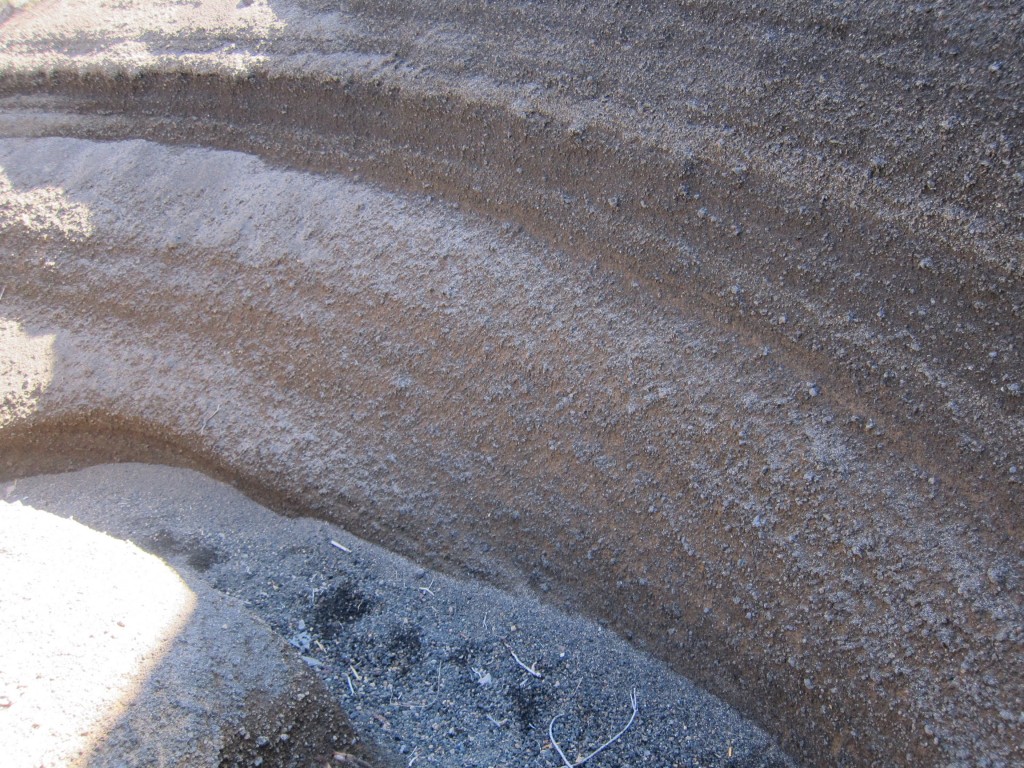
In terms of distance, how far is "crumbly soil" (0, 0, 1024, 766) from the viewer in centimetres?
212

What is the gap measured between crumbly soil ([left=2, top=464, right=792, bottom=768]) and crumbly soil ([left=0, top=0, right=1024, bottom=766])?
116 millimetres

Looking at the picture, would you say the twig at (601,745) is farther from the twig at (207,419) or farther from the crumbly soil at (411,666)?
the twig at (207,419)

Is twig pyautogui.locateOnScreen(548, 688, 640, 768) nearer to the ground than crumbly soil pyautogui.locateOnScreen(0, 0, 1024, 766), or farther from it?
nearer to the ground

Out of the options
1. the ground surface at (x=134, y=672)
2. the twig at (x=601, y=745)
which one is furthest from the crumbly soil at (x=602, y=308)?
the ground surface at (x=134, y=672)

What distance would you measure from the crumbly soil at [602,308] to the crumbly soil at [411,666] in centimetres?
12

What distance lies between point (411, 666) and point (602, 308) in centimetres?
141

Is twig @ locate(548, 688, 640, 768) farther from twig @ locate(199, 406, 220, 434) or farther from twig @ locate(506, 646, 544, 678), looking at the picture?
twig @ locate(199, 406, 220, 434)

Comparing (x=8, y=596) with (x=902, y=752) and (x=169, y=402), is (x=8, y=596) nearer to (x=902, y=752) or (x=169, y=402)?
(x=169, y=402)

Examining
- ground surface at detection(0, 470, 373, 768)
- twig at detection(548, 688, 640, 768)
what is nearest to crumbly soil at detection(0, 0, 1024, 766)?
twig at detection(548, 688, 640, 768)

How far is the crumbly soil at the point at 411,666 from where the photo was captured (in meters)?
2.06

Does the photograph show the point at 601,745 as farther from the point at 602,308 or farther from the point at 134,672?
the point at 602,308

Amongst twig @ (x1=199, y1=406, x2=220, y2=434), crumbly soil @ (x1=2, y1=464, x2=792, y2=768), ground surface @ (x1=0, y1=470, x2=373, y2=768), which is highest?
ground surface @ (x1=0, y1=470, x2=373, y2=768)

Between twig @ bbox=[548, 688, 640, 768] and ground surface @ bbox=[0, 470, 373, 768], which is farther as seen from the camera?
twig @ bbox=[548, 688, 640, 768]

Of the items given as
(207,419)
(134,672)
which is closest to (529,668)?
(134,672)
